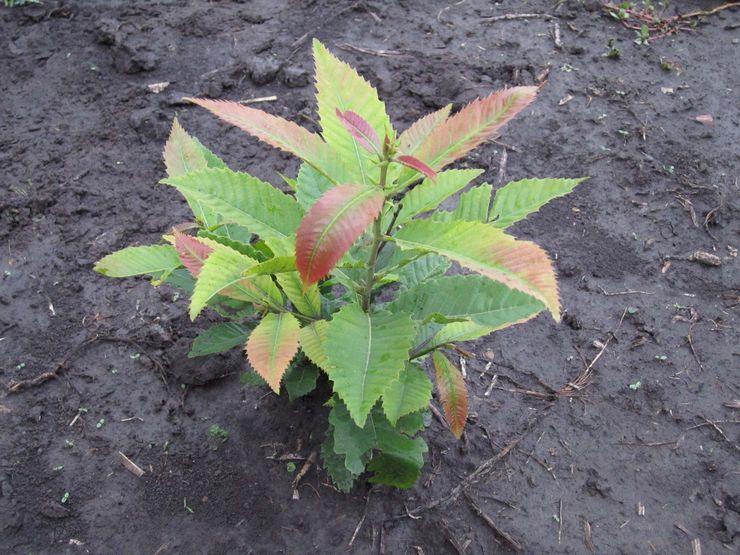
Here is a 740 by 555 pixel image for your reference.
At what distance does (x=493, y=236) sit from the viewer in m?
1.37

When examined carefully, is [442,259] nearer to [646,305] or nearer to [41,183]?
[646,305]

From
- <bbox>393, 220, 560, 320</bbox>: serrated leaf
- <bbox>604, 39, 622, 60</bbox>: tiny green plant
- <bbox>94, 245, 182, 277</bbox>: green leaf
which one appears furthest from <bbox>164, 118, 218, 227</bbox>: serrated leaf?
<bbox>604, 39, 622, 60</bbox>: tiny green plant

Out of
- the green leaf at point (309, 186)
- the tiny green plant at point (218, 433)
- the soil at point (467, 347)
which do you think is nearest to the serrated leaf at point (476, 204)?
the green leaf at point (309, 186)

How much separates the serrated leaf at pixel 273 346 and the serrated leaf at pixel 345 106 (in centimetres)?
45

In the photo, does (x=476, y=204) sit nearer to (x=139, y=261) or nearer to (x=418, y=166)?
(x=418, y=166)

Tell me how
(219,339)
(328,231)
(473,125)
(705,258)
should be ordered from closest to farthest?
(328,231) → (473,125) → (219,339) → (705,258)

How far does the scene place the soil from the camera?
2.20m

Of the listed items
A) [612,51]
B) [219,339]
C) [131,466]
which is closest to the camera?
[219,339]

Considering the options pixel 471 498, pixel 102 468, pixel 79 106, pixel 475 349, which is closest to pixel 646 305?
pixel 475 349

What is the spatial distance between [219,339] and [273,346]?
452 mm

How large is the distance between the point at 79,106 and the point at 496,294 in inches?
114

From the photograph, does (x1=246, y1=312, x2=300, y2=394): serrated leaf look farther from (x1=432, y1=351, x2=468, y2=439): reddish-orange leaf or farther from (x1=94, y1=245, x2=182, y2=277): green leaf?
(x1=432, y1=351, x2=468, y2=439): reddish-orange leaf

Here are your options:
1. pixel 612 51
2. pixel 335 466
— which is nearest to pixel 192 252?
pixel 335 466

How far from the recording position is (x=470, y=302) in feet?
5.73
